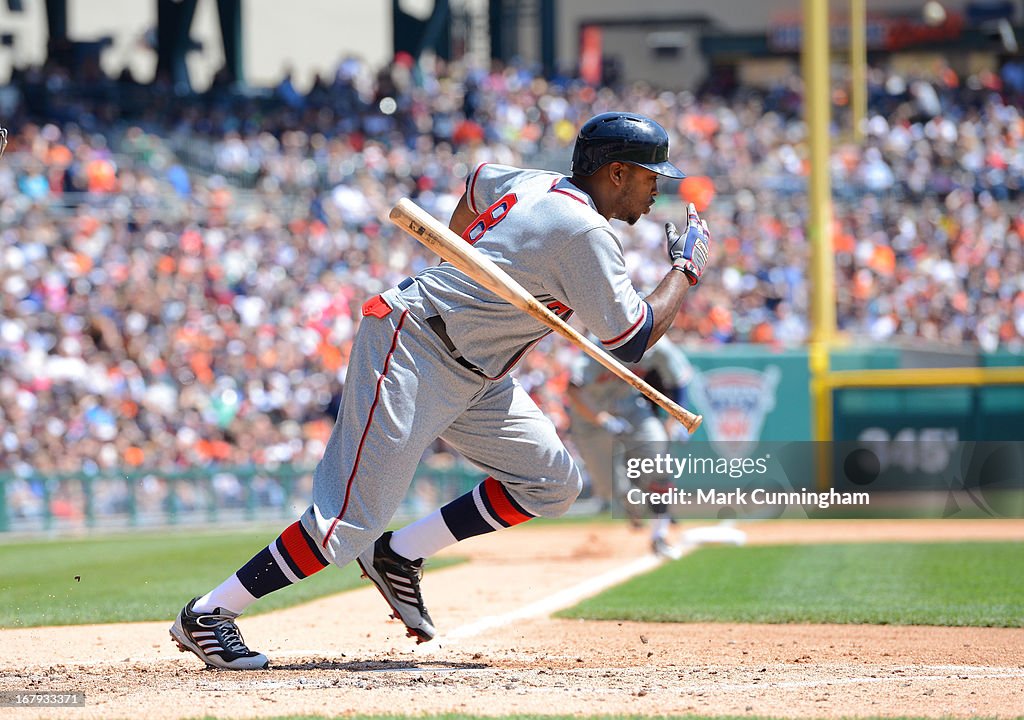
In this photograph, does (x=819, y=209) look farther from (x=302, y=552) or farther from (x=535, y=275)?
(x=302, y=552)

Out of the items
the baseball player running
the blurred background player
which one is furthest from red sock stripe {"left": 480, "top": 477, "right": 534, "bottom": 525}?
the blurred background player

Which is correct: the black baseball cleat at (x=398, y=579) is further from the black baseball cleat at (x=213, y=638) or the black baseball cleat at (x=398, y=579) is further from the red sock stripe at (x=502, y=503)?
the black baseball cleat at (x=213, y=638)

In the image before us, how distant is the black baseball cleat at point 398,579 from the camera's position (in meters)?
5.07

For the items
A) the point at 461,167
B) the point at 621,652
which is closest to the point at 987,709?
the point at 621,652

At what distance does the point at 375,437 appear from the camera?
14.9 ft

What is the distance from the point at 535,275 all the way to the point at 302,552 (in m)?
1.21

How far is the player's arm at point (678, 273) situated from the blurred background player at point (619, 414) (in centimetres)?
524

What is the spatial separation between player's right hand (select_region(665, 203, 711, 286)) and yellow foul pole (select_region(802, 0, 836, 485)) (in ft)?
36.3

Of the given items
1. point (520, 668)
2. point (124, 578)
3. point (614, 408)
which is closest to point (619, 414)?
point (614, 408)

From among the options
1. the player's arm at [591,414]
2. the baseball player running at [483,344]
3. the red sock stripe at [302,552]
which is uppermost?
the baseball player running at [483,344]

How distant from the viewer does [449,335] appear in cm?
461

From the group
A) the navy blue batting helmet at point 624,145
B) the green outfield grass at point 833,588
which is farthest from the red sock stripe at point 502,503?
the green outfield grass at point 833,588

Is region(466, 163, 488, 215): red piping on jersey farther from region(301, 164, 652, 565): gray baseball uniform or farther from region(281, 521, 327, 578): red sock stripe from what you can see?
region(281, 521, 327, 578): red sock stripe

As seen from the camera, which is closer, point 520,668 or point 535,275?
point 535,275
